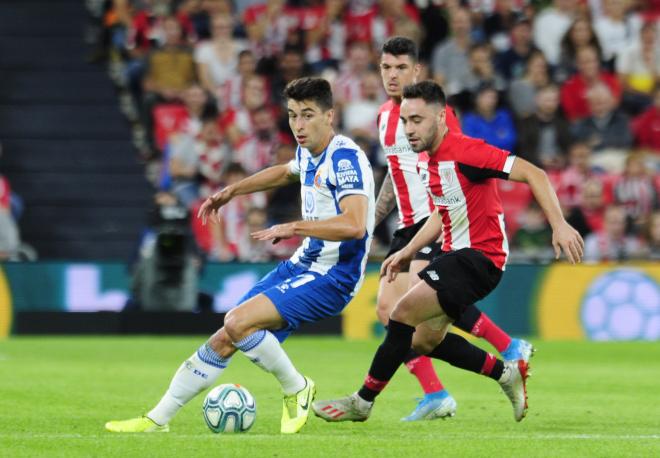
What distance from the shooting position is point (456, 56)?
17016mm

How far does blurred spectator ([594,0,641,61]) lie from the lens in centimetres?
1767

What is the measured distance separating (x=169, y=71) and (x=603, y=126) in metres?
5.21

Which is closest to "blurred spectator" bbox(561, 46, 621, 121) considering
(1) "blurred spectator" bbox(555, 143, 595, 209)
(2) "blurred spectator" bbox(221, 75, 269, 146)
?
(1) "blurred spectator" bbox(555, 143, 595, 209)

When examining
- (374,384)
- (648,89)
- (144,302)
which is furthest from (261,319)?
(648,89)

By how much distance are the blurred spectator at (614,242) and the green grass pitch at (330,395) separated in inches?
39.6

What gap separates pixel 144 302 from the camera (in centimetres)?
1581

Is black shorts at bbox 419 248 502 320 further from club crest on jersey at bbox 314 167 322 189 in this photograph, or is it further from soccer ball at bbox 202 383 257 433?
soccer ball at bbox 202 383 257 433

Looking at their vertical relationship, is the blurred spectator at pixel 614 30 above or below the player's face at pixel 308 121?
above

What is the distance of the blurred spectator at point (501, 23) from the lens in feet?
57.8

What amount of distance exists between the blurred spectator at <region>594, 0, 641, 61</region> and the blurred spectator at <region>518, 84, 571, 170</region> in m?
1.33

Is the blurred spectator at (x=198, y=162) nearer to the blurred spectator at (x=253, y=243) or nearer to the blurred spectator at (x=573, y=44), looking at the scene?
the blurred spectator at (x=253, y=243)

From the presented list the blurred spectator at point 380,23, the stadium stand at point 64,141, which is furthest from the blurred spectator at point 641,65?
the stadium stand at point 64,141

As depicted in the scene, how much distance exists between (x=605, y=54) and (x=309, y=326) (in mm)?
5100

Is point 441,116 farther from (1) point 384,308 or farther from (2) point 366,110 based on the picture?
(2) point 366,110
